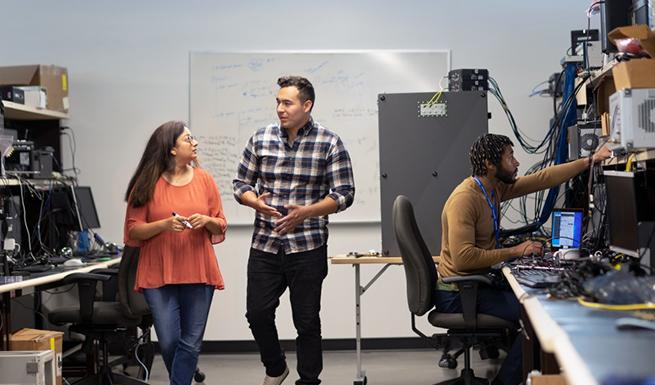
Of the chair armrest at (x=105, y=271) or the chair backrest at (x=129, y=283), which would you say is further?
the chair armrest at (x=105, y=271)

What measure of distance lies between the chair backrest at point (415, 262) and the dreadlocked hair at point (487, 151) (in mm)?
404

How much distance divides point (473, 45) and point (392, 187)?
168 centimetres

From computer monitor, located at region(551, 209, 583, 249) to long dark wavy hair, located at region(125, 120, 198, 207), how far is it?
1.84 metres

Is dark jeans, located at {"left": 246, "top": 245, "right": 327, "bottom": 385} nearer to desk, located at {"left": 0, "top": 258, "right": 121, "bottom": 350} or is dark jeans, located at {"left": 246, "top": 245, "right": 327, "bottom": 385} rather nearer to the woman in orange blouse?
the woman in orange blouse

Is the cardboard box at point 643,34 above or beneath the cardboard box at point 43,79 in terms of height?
beneath

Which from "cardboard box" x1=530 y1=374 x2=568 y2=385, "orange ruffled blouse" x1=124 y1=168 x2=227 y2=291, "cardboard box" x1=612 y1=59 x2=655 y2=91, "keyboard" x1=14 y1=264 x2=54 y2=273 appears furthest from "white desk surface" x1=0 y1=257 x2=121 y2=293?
"cardboard box" x1=612 y1=59 x2=655 y2=91

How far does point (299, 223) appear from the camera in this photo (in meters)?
3.72

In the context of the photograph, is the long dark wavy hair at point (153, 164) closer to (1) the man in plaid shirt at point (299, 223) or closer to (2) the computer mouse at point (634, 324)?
(1) the man in plaid shirt at point (299, 223)

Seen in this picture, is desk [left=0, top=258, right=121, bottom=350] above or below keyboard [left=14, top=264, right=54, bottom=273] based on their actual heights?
below

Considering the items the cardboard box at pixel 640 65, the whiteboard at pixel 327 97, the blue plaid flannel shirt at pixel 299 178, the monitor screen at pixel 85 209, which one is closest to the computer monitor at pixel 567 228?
the blue plaid flannel shirt at pixel 299 178

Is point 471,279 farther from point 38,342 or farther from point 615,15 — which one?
point 38,342

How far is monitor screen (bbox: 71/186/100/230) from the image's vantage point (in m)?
5.39

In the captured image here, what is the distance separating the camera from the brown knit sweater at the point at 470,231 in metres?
3.80

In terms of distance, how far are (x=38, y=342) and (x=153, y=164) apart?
1.01 meters
